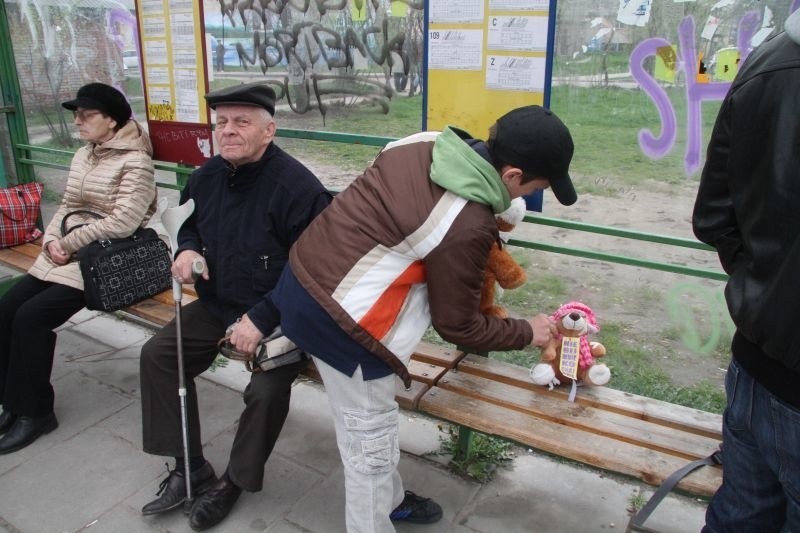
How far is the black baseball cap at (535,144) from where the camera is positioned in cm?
184

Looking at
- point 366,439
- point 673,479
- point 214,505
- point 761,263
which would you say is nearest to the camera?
point 761,263

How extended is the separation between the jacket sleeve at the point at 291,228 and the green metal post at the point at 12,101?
335cm

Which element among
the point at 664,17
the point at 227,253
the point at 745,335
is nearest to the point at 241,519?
the point at 227,253

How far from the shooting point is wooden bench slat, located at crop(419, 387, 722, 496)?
205 centimetres

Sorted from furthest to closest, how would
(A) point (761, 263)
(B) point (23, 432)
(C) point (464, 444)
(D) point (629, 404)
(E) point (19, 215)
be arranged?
(E) point (19, 215), (B) point (23, 432), (C) point (464, 444), (D) point (629, 404), (A) point (761, 263)

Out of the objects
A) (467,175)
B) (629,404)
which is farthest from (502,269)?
(629,404)

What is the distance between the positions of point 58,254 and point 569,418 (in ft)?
8.63

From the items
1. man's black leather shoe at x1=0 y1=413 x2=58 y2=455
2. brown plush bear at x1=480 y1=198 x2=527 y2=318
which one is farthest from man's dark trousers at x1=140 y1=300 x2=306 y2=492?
man's black leather shoe at x1=0 y1=413 x2=58 y2=455

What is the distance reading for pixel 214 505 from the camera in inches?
102

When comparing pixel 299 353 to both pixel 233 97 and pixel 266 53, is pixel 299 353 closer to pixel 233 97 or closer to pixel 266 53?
pixel 233 97

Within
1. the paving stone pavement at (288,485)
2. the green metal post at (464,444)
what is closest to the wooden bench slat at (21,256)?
the paving stone pavement at (288,485)

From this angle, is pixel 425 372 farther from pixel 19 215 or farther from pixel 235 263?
pixel 19 215

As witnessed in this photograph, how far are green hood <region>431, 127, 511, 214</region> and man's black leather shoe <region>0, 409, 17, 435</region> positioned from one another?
105 inches

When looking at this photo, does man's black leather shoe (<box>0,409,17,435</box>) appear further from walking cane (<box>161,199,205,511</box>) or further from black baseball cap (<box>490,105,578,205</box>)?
black baseball cap (<box>490,105,578,205</box>)
